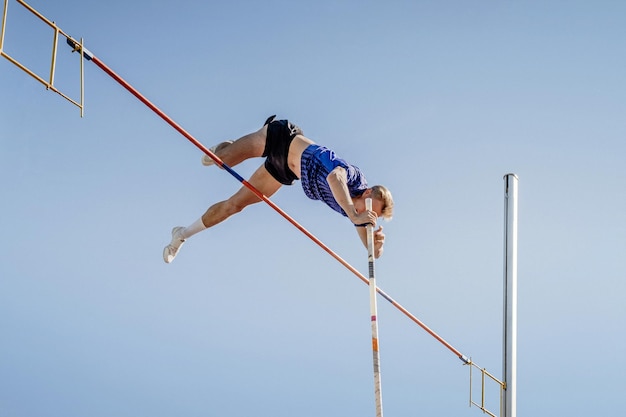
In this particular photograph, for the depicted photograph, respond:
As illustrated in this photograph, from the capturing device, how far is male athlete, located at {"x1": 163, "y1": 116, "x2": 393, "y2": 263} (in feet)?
20.6

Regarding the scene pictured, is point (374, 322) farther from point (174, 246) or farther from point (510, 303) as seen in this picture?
point (174, 246)

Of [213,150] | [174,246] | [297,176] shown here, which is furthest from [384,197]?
[174,246]

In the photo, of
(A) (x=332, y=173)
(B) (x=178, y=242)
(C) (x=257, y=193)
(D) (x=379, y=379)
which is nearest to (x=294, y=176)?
(C) (x=257, y=193)

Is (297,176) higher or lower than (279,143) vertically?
lower

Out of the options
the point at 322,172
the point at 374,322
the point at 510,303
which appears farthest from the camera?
the point at 510,303

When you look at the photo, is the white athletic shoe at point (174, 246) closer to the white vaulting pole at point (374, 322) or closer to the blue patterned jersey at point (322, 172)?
the blue patterned jersey at point (322, 172)

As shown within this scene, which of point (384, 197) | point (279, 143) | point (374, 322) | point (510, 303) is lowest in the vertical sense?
point (374, 322)

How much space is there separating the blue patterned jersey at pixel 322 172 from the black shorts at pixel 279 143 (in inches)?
9.5

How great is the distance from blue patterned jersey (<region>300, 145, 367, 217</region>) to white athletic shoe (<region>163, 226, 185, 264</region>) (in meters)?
1.66

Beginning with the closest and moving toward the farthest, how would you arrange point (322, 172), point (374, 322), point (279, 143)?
point (374, 322) < point (322, 172) < point (279, 143)

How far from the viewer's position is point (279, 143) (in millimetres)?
6785

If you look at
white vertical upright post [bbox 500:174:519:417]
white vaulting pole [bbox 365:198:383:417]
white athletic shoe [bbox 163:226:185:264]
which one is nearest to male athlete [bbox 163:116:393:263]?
white vaulting pole [bbox 365:198:383:417]

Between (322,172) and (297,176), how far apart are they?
0.62 m

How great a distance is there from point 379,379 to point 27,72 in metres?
3.36
